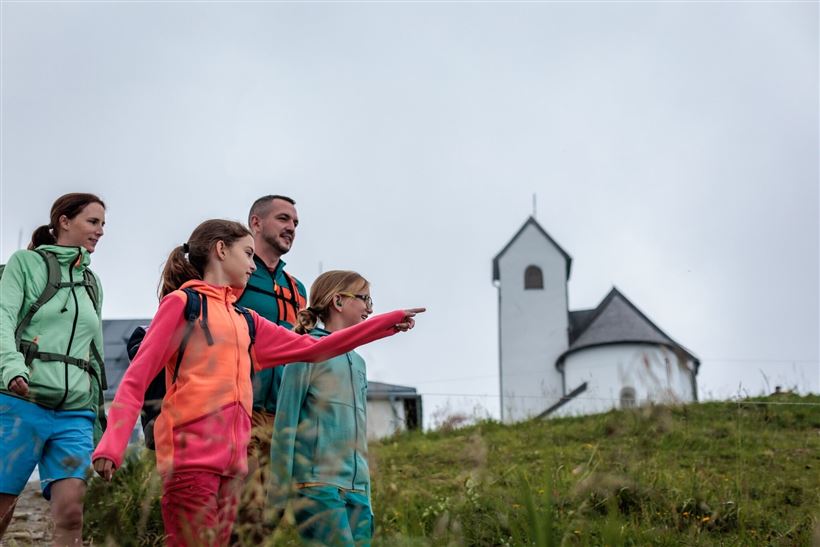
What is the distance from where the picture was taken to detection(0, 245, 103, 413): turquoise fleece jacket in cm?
406

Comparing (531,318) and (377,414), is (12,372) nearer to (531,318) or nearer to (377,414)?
(377,414)

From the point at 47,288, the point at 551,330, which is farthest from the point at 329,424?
the point at 551,330

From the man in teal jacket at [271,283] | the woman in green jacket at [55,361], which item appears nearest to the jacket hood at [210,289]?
the man in teal jacket at [271,283]

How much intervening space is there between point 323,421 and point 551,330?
40.4 meters

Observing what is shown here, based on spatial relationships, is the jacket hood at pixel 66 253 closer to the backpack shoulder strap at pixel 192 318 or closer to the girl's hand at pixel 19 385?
the girl's hand at pixel 19 385

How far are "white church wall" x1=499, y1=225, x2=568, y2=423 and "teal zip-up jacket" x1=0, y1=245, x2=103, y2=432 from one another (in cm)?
3818

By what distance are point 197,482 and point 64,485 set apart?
2.95ft

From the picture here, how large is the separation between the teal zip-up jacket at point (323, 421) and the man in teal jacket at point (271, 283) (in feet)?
1.06

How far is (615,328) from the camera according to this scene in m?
41.4

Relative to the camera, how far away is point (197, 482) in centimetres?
327

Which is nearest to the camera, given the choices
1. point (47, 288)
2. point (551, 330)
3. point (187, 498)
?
point (187, 498)

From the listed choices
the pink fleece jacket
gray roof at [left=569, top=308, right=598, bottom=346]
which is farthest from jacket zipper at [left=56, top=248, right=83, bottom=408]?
gray roof at [left=569, top=308, right=598, bottom=346]

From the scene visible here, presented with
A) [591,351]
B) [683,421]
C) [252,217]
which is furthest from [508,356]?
[252,217]

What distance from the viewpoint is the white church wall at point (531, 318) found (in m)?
43.2
